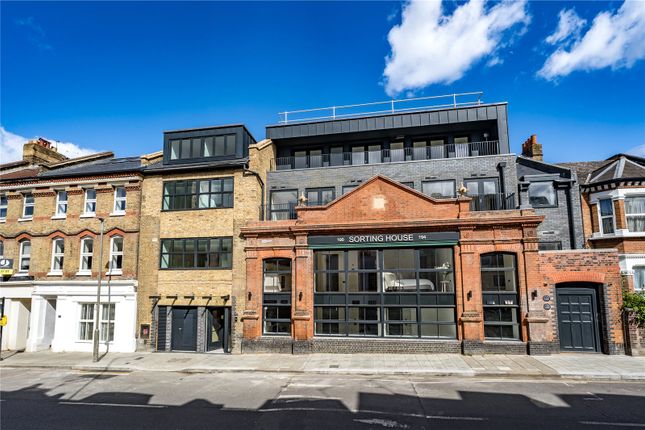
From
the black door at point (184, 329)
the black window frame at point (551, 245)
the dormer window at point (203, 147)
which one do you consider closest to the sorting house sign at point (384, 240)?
the black window frame at point (551, 245)

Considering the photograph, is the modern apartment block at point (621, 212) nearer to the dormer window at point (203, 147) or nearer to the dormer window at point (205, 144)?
the dormer window at point (205, 144)

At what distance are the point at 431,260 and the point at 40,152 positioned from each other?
27.1m

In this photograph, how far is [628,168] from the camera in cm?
2034

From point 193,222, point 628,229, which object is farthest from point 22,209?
point 628,229

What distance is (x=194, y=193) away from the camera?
21.4 m

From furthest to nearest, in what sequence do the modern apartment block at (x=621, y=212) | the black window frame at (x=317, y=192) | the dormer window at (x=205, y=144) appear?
the dormer window at (x=205, y=144), the black window frame at (x=317, y=192), the modern apartment block at (x=621, y=212)

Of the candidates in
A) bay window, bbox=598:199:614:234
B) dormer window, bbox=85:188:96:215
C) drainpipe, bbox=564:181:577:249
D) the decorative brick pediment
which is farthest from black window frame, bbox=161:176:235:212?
bay window, bbox=598:199:614:234

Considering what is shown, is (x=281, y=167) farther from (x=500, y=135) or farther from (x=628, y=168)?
(x=628, y=168)

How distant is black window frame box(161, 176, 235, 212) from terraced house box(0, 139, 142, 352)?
1681 millimetres

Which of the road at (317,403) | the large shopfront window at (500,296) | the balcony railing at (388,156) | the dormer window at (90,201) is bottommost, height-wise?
the road at (317,403)

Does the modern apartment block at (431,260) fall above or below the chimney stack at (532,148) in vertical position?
below

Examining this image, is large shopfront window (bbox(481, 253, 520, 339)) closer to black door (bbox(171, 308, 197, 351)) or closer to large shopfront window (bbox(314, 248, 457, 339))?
large shopfront window (bbox(314, 248, 457, 339))

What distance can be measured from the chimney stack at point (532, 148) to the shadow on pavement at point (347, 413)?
54.9 ft

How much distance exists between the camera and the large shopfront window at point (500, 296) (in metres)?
17.4
